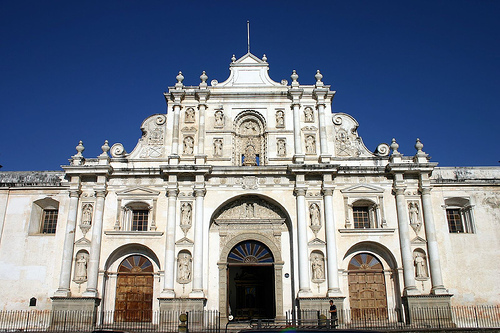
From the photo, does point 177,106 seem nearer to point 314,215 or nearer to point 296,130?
point 296,130

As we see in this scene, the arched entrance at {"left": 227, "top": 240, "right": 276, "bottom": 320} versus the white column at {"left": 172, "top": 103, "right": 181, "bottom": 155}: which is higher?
the white column at {"left": 172, "top": 103, "right": 181, "bottom": 155}

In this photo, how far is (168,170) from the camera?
74.0 ft

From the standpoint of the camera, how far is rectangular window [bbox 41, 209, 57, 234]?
76.8 ft

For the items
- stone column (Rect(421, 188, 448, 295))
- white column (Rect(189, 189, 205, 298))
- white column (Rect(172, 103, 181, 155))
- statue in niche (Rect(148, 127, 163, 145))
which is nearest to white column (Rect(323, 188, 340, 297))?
stone column (Rect(421, 188, 448, 295))

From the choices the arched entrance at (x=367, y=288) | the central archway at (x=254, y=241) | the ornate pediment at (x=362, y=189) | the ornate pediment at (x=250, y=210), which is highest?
the ornate pediment at (x=362, y=189)

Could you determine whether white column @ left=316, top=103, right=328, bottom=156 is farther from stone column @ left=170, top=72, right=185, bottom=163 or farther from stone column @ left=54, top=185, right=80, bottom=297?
stone column @ left=54, top=185, right=80, bottom=297

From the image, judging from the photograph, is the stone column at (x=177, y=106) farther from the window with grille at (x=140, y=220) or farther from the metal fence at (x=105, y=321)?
the metal fence at (x=105, y=321)

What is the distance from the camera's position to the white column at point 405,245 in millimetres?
21062

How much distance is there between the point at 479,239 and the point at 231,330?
41.7 feet

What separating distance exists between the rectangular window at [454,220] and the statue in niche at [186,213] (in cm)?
1307

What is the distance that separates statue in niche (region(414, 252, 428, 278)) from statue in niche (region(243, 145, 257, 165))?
30.0ft

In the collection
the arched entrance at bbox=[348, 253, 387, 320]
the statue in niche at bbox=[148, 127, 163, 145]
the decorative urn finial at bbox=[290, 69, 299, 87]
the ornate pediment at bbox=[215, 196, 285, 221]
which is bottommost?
the arched entrance at bbox=[348, 253, 387, 320]

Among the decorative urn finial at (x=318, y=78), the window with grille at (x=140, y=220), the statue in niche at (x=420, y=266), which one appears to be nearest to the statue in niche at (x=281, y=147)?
the decorative urn finial at (x=318, y=78)

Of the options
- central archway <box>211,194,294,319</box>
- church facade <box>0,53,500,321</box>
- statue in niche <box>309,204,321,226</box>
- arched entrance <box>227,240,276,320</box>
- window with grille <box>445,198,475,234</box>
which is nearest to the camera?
church facade <box>0,53,500,321</box>
